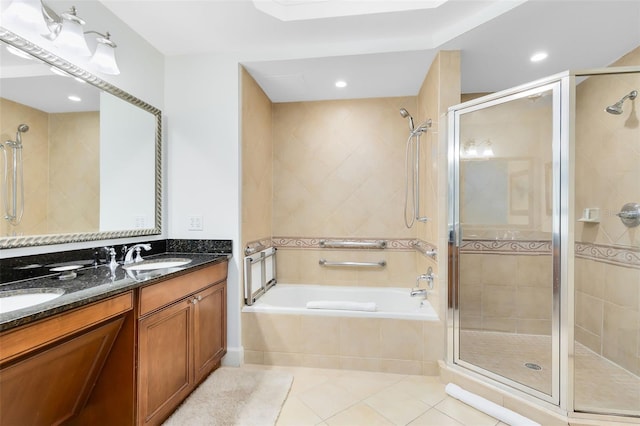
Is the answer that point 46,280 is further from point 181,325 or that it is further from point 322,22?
point 322,22

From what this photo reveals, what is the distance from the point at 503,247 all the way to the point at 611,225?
0.68 meters

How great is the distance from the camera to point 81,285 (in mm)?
1244

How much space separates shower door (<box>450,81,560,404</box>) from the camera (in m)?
1.70

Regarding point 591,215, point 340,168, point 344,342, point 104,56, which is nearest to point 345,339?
point 344,342

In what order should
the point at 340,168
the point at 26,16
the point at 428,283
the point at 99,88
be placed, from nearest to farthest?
the point at 26,16
the point at 99,88
the point at 428,283
the point at 340,168

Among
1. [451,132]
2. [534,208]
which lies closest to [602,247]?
[534,208]

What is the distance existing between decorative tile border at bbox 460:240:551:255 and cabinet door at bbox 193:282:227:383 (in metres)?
1.87

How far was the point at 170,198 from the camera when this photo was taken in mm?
2254

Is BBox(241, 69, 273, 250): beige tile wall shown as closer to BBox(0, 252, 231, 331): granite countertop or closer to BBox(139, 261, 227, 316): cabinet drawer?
BBox(139, 261, 227, 316): cabinet drawer

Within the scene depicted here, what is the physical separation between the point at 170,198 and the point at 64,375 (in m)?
1.36

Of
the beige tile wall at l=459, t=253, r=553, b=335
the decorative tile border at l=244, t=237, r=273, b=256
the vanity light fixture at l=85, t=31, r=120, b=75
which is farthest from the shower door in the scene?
the vanity light fixture at l=85, t=31, r=120, b=75

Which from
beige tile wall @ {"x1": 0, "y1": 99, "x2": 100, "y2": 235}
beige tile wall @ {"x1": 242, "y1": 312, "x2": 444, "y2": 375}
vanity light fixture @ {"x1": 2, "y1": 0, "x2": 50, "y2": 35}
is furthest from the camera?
beige tile wall @ {"x1": 242, "y1": 312, "x2": 444, "y2": 375}

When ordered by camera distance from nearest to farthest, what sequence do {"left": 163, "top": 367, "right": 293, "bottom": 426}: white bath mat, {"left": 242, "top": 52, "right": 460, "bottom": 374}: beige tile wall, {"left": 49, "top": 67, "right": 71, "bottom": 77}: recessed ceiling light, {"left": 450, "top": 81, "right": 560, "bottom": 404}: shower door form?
{"left": 49, "top": 67, "right": 71, "bottom": 77}: recessed ceiling light < {"left": 163, "top": 367, "right": 293, "bottom": 426}: white bath mat < {"left": 450, "top": 81, "right": 560, "bottom": 404}: shower door < {"left": 242, "top": 52, "right": 460, "bottom": 374}: beige tile wall

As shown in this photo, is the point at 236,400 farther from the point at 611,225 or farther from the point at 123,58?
the point at 611,225
